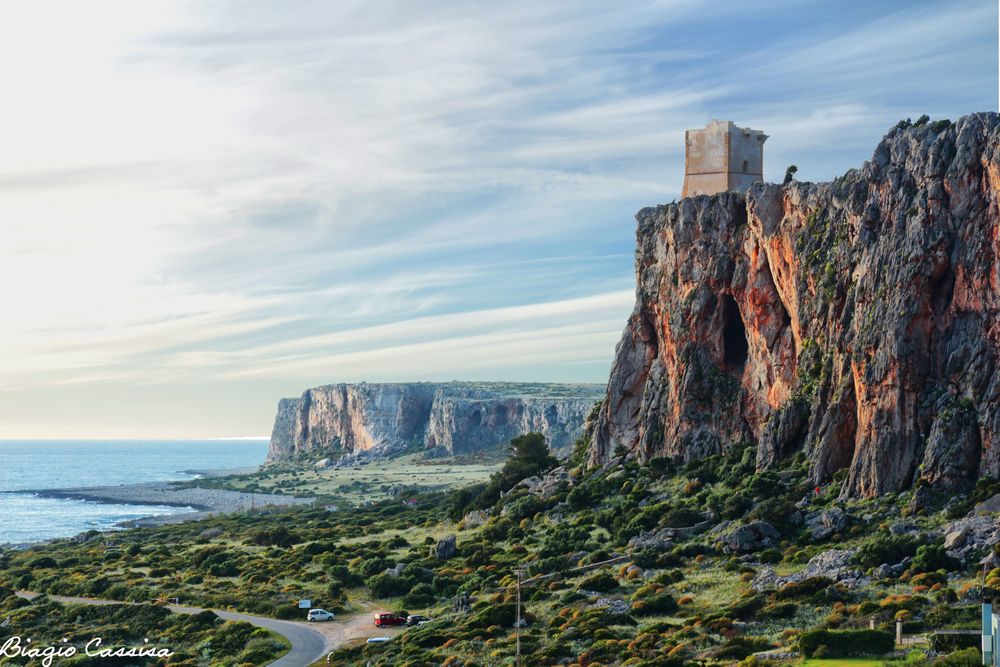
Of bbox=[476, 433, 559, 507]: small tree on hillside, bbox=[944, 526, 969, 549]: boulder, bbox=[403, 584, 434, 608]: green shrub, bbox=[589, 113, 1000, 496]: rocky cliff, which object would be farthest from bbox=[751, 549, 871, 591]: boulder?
bbox=[476, 433, 559, 507]: small tree on hillside

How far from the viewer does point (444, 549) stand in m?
80.8

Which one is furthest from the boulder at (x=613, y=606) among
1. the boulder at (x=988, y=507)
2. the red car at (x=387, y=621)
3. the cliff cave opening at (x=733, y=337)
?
the cliff cave opening at (x=733, y=337)

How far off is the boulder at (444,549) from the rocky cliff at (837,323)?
16.3 metres

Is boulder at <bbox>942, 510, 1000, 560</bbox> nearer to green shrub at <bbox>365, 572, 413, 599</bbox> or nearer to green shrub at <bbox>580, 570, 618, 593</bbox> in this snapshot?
green shrub at <bbox>580, 570, 618, 593</bbox>

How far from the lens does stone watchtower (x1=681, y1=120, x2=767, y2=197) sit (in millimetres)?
87750

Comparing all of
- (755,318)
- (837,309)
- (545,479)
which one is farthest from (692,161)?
(545,479)

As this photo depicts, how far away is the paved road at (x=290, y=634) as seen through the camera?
5453 cm

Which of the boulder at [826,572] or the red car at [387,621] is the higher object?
the boulder at [826,572]

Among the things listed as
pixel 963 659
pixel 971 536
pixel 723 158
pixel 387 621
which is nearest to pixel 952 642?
pixel 963 659

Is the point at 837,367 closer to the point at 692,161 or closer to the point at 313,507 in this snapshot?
the point at 692,161

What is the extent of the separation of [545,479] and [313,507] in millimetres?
59512

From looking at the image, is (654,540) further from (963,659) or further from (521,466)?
(963,659)

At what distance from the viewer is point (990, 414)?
59781mm

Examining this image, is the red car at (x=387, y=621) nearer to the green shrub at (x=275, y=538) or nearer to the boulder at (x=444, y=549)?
the boulder at (x=444, y=549)
